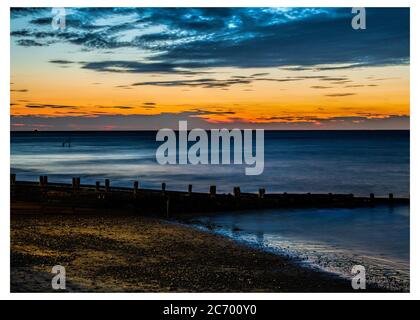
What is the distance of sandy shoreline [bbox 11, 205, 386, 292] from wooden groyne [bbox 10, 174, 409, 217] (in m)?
3.56

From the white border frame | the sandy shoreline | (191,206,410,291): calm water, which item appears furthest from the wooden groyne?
the white border frame

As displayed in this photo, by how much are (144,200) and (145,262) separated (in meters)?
10.1

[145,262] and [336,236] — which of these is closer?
[145,262]

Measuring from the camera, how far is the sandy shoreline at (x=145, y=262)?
39.7ft

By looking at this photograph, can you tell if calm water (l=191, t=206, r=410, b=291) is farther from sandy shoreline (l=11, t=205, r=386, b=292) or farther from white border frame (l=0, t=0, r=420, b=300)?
white border frame (l=0, t=0, r=420, b=300)

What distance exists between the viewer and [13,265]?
13.1 meters

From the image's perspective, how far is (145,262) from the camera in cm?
1398
